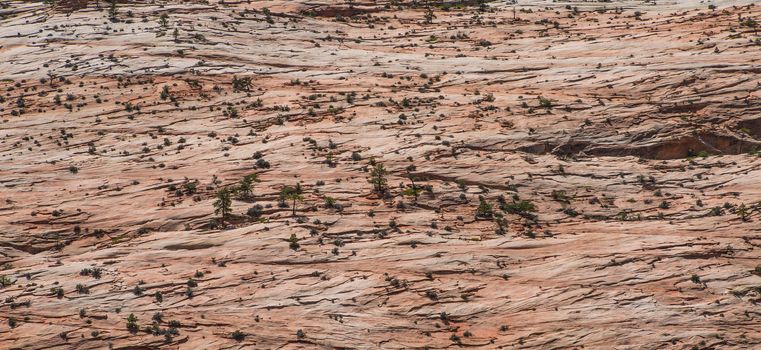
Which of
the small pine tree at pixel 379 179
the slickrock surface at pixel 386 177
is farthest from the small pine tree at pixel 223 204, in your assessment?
the small pine tree at pixel 379 179

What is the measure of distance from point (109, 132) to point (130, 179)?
5.34 m

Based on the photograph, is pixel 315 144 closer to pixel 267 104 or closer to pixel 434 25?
pixel 267 104

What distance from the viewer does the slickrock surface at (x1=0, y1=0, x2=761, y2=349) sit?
1436 inches

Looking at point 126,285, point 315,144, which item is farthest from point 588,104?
point 126,285

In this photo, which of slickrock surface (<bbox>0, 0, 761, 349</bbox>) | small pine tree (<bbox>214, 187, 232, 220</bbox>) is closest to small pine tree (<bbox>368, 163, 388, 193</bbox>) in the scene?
slickrock surface (<bbox>0, 0, 761, 349</bbox>)

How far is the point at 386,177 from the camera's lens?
1751 inches

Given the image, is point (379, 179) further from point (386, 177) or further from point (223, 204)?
point (223, 204)

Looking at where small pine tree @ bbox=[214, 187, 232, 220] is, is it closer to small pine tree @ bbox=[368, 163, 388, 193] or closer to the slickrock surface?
the slickrock surface

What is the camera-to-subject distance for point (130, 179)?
148ft

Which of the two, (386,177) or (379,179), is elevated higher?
(379,179)

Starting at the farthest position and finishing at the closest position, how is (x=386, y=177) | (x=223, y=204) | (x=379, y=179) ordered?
(x=386, y=177) → (x=379, y=179) → (x=223, y=204)

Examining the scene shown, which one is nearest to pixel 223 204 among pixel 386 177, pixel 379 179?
pixel 379 179

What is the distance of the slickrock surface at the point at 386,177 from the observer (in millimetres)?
36469

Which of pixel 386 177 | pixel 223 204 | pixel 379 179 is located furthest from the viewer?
pixel 386 177
